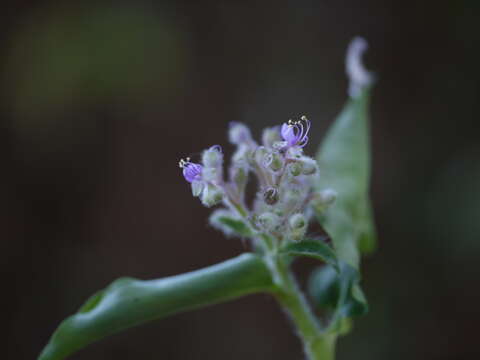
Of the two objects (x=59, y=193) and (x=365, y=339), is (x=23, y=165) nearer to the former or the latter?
(x=59, y=193)

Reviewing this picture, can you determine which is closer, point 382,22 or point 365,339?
point 365,339

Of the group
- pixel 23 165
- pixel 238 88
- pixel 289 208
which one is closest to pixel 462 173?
pixel 238 88

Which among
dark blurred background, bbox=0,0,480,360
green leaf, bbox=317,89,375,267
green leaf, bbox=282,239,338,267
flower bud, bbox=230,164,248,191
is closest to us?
green leaf, bbox=282,239,338,267

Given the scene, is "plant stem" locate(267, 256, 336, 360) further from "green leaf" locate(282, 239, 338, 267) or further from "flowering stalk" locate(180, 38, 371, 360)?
"green leaf" locate(282, 239, 338, 267)

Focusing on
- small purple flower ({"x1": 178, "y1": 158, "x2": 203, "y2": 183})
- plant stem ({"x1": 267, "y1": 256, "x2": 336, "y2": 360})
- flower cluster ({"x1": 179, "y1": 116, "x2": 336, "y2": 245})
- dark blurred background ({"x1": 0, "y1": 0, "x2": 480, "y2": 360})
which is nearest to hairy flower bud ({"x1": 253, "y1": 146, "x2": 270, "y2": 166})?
flower cluster ({"x1": 179, "y1": 116, "x2": 336, "y2": 245})

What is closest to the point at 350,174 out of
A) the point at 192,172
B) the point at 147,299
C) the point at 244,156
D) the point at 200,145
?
the point at 244,156

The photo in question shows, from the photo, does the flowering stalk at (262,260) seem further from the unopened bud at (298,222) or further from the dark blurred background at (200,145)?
the dark blurred background at (200,145)

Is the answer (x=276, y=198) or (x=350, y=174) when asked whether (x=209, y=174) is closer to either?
(x=276, y=198)
